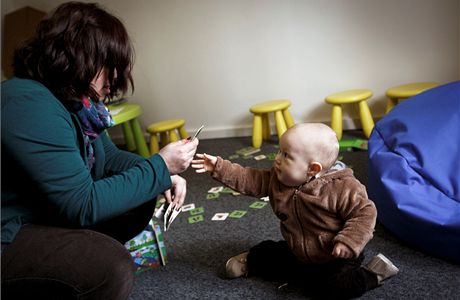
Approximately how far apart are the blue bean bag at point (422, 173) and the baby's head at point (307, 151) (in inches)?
14.7

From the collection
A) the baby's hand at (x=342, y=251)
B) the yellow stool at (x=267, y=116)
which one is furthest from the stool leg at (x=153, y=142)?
the baby's hand at (x=342, y=251)

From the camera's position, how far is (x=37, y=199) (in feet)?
3.29

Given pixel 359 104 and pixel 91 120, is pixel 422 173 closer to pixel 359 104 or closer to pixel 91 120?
pixel 91 120

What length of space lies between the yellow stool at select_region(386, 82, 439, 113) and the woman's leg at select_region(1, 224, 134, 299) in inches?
84.7

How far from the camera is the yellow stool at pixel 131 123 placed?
2.83 metres

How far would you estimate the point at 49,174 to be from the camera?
933mm

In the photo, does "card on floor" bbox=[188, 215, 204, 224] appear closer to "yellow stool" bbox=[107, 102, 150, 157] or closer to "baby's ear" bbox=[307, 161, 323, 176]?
"baby's ear" bbox=[307, 161, 323, 176]

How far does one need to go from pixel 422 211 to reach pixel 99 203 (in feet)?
3.17

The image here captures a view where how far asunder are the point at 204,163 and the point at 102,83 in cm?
40

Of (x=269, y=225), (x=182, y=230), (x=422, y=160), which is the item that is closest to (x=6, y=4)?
(x=182, y=230)

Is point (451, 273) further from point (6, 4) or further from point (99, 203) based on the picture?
point (6, 4)

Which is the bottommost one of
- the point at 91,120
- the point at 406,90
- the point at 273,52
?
the point at 406,90

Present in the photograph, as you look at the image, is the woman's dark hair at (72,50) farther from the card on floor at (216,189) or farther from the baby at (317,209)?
the card on floor at (216,189)

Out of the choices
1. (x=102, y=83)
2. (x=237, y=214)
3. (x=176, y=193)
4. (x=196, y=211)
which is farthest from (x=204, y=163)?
(x=196, y=211)
